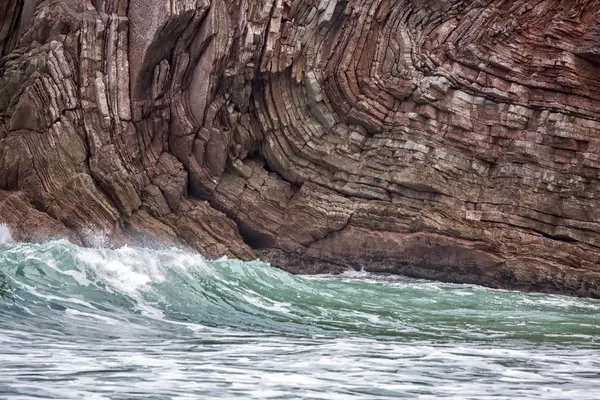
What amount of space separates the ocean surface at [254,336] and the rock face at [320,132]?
3005mm

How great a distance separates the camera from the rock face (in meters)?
18.7

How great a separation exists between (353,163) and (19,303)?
35.9 feet

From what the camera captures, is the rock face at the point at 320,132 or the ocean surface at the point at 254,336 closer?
the ocean surface at the point at 254,336

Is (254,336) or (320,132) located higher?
(320,132)

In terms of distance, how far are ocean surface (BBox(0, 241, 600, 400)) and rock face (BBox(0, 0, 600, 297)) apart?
301 centimetres

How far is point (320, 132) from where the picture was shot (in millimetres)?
20047

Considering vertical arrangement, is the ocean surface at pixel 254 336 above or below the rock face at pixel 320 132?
below

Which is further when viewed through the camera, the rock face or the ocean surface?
the rock face

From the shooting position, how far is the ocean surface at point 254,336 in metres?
7.11

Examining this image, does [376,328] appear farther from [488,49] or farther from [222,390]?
[488,49]

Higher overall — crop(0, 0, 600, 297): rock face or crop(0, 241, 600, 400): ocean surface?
crop(0, 0, 600, 297): rock face

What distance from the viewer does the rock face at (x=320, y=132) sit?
61.5ft

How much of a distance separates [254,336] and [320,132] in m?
10.7

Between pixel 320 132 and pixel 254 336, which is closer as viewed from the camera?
pixel 254 336
